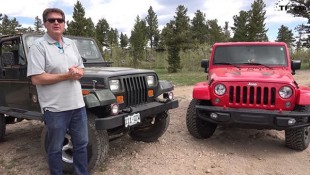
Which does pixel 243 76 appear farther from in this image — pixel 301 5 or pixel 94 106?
pixel 301 5

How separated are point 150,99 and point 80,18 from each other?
82.6 feet

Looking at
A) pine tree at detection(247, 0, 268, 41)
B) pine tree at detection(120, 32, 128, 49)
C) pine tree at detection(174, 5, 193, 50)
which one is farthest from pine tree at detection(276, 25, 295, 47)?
pine tree at detection(174, 5, 193, 50)

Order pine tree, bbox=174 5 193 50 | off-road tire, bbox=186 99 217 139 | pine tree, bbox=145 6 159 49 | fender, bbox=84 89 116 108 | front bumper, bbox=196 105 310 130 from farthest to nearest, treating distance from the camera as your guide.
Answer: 1. pine tree, bbox=145 6 159 49
2. pine tree, bbox=174 5 193 50
3. off-road tire, bbox=186 99 217 139
4. front bumper, bbox=196 105 310 130
5. fender, bbox=84 89 116 108

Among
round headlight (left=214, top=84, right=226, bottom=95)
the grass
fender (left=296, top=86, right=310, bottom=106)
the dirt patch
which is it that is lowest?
the dirt patch

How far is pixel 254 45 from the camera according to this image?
6.26 meters

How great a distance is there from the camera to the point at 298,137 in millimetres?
4922

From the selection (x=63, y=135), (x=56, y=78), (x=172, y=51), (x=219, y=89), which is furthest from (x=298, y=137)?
(x=172, y=51)

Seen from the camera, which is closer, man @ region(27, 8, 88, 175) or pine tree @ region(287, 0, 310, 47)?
man @ region(27, 8, 88, 175)

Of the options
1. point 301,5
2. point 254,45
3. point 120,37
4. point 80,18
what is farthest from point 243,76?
point 120,37

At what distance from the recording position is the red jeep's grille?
16.0ft

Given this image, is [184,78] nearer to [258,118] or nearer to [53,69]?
[258,118]

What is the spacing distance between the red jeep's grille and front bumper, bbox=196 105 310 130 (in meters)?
0.15

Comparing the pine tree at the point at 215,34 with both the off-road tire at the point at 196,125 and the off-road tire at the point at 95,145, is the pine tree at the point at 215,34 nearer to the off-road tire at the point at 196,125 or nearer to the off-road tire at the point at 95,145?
the off-road tire at the point at 196,125

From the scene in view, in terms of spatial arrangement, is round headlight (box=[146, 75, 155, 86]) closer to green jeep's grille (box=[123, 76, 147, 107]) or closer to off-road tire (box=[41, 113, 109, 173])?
green jeep's grille (box=[123, 76, 147, 107])
